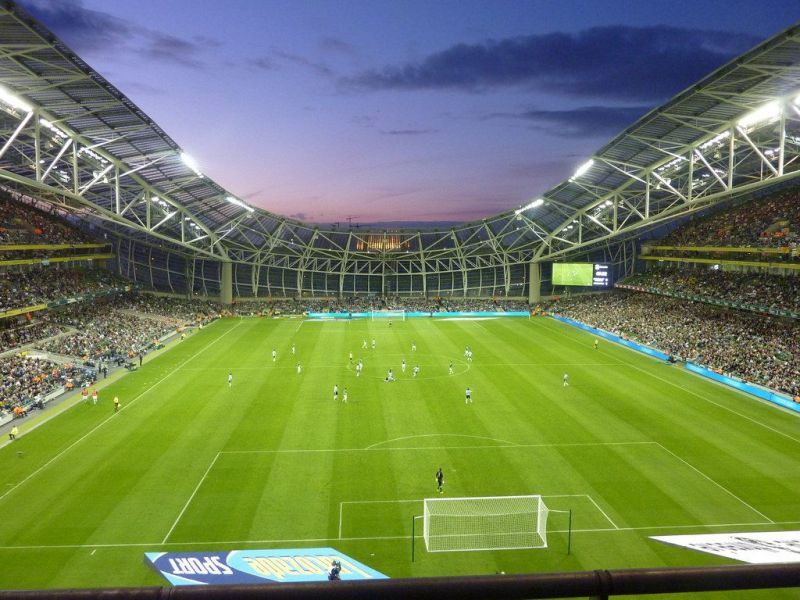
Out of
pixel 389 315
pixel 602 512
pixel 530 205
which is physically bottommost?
pixel 602 512

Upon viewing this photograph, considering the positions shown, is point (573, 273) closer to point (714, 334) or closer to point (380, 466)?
point (714, 334)

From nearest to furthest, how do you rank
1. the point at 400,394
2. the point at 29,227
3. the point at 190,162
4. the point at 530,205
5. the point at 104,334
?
the point at 400,394 → the point at 190,162 → the point at 104,334 → the point at 29,227 → the point at 530,205

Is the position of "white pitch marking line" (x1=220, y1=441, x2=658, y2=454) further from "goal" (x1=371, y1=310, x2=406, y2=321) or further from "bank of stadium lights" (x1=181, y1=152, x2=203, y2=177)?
"goal" (x1=371, y1=310, x2=406, y2=321)

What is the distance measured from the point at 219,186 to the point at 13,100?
28.3 metres

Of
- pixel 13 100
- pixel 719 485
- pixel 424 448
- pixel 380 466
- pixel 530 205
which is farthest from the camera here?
pixel 530 205

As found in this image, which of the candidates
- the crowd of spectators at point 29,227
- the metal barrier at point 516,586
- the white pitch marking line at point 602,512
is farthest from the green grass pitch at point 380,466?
the crowd of spectators at point 29,227

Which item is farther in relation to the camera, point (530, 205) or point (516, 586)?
point (530, 205)

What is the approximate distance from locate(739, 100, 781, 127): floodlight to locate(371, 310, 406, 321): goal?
48.2 m

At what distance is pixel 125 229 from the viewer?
75.5 m

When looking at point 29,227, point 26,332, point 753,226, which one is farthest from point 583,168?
point 29,227

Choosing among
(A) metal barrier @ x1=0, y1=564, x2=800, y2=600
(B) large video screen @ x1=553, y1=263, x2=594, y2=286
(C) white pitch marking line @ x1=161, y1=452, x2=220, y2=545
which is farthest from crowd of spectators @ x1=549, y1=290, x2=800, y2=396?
(A) metal barrier @ x1=0, y1=564, x2=800, y2=600

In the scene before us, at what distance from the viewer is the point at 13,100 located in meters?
32.8

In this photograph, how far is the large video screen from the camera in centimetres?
7144

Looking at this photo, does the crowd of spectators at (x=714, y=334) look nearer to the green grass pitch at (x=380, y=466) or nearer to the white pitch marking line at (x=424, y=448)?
the green grass pitch at (x=380, y=466)
